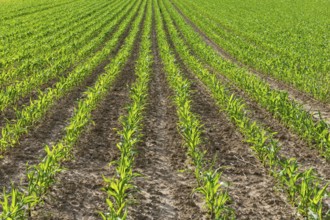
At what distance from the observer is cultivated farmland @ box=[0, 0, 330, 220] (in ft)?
17.1

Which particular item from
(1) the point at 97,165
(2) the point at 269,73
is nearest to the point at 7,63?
(1) the point at 97,165

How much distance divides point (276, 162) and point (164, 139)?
2.84 metres

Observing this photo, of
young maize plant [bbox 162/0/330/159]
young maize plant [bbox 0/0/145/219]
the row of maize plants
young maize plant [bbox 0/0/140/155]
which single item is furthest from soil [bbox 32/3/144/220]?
the row of maize plants

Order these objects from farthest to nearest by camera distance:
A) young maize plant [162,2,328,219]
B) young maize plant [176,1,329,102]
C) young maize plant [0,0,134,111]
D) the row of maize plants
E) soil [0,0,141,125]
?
the row of maize plants
young maize plant [176,1,329,102]
young maize plant [0,0,134,111]
soil [0,0,141,125]
young maize plant [162,2,328,219]

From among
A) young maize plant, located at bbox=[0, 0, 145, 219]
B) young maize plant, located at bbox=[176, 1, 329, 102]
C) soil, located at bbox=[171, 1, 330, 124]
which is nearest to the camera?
young maize plant, located at bbox=[0, 0, 145, 219]

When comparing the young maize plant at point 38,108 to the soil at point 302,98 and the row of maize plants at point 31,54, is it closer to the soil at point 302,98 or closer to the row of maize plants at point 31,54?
the row of maize plants at point 31,54

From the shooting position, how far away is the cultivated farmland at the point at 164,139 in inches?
205

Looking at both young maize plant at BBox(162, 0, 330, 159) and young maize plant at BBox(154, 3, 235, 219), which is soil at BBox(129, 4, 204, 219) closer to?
young maize plant at BBox(154, 3, 235, 219)

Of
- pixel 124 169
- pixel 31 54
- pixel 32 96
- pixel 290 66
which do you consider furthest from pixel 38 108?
pixel 290 66

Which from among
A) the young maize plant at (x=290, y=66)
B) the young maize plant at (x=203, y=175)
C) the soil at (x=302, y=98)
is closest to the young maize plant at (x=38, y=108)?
the young maize plant at (x=203, y=175)

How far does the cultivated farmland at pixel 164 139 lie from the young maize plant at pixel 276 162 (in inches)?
1.0

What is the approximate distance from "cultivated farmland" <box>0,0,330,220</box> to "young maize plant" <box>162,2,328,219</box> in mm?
26

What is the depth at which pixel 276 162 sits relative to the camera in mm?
5957

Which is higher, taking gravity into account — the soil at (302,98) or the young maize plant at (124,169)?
the young maize plant at (124,169)
